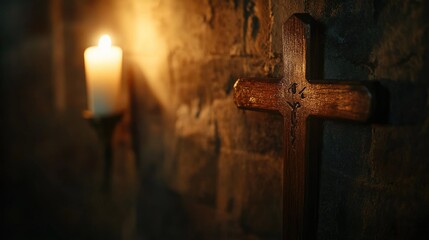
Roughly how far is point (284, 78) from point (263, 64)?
6.7 inches

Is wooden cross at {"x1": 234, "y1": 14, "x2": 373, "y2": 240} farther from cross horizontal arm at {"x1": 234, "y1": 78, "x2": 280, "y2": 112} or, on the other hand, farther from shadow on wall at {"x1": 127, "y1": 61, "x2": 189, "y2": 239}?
shadow on wall at {"x1": 127, "y1": 61, "x2": 189, "y2": 239}

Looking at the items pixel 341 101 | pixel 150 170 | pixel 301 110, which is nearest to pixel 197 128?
pixel 150 170

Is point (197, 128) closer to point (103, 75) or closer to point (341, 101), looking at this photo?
point (103, 75)

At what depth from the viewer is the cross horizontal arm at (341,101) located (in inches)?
37.0

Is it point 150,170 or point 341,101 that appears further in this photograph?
point 150,170

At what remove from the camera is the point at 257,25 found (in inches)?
50.8

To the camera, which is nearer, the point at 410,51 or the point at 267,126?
the point at 410,51

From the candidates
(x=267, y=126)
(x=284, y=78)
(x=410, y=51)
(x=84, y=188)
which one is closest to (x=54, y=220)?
(x=84, y=188)

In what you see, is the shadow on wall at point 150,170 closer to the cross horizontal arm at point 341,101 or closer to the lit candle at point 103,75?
the lit candle at point 103,75

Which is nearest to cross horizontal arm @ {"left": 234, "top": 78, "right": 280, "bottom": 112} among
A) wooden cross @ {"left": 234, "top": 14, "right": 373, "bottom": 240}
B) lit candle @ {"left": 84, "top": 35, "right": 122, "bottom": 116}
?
wooden cross @ {"left": 234, "top": 14, "right": 373, "bottom": 240}

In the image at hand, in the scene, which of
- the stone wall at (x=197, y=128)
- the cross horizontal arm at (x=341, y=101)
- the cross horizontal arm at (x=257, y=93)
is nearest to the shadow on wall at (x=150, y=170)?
the stone wall at (x=197, y=128)

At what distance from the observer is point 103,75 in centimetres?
165

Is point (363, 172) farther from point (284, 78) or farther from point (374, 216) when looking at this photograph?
point (284, 78)

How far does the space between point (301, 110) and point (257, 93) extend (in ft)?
0.57
